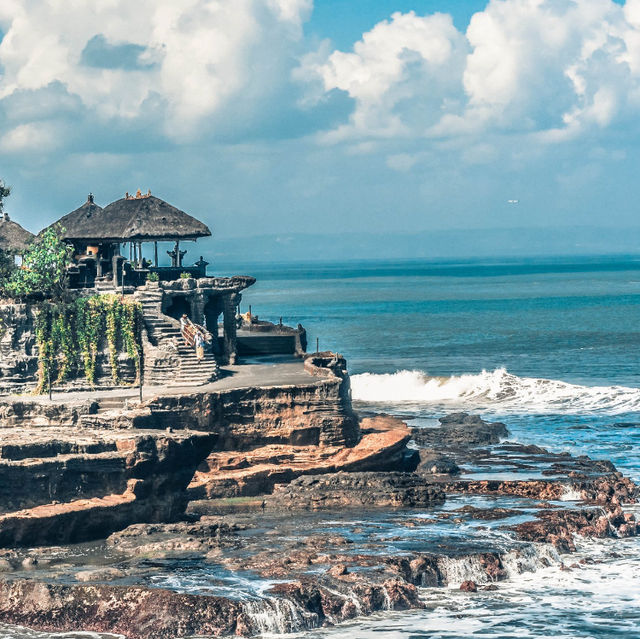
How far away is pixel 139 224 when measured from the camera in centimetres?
5656

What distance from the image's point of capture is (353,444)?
47.8m

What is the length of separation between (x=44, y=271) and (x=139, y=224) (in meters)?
5.29

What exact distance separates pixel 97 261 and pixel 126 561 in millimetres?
24035

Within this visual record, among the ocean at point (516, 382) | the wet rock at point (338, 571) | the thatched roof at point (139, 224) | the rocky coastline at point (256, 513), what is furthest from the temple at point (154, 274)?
the wet rock at point (338, 571)

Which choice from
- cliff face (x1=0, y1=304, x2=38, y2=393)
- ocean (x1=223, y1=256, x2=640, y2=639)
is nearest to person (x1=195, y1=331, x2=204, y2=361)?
cliff face (x1=0, y1=304, x2=38, y2=393)

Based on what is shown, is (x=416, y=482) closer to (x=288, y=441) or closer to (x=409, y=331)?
(x=288, y=441)

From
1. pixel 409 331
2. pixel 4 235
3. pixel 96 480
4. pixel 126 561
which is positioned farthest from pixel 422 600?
pixel 409 331

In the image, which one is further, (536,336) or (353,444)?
(536,336)

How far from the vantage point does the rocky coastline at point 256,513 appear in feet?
106

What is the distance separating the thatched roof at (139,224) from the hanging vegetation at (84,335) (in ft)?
18.1

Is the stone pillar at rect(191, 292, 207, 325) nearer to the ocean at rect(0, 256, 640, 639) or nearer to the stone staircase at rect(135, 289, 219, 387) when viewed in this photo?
the stone staircase at rect(135, 289, 219, 387)

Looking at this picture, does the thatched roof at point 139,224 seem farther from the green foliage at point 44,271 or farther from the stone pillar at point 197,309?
the stone pillar at point 197,309

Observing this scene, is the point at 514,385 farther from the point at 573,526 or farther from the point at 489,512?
the point at 573,526

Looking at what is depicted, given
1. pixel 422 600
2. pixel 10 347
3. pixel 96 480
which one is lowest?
pixel 422 600
